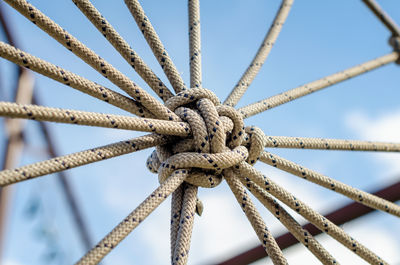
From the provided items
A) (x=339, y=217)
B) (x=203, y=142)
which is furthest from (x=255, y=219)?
(x=339, y=217)

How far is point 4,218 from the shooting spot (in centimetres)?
188

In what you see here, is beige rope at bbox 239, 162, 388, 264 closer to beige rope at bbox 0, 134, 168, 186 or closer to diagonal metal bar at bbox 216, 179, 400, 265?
beige rope at bbox 0, 134, 168, 186

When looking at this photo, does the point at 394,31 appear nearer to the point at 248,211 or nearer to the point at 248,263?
the point at 248,263

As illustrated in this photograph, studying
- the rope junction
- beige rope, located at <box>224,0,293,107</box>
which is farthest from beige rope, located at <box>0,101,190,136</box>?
beige rope, located at <box>224,0,293,107</box>

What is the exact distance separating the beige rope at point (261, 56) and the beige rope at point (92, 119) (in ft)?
0.74

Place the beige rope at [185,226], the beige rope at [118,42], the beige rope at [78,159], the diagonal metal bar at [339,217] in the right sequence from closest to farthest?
the beige rope at [78,159], the beige rope at [185,226], the beige rope at [118,42], the diagonal metal bar at [339,217]

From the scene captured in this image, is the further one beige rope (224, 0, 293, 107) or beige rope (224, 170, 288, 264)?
beige rope (224, 0, 293, 107)

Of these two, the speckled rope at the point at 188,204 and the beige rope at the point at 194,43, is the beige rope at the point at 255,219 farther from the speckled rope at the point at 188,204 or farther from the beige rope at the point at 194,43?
the beige rope at the point at 194,43

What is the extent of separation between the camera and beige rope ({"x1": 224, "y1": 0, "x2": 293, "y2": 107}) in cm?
104

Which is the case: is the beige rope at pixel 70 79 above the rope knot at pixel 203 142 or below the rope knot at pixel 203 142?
above

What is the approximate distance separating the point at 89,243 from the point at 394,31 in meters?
2.10

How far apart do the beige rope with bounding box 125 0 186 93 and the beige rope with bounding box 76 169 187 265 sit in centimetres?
21

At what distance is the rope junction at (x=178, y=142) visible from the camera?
29.8 inches

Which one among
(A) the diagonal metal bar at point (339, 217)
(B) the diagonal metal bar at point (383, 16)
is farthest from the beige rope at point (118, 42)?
(B) the diagonal metal bar at point (383, 16)
